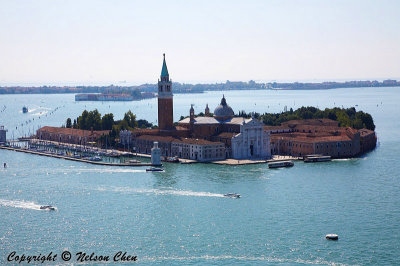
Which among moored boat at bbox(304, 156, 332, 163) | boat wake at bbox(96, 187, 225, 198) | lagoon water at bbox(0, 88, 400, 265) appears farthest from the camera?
moored boat at bbox(304, 156, 332, 163)

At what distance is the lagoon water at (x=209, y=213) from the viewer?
87.6 feet

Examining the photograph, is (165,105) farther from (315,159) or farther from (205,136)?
(315,159)

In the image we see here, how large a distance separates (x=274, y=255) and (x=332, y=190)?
13.1 meters

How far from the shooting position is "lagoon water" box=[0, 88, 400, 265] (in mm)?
26703

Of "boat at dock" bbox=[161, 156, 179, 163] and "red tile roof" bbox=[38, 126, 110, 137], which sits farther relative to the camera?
"red tile roof" bbox=[38, 126, 110, 137]

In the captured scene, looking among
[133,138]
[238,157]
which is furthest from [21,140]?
[238,157]

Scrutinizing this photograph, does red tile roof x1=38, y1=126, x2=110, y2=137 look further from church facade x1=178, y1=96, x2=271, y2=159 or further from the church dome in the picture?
the church dome

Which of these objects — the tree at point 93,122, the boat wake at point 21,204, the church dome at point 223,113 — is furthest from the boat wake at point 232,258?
the tree at point 93,122

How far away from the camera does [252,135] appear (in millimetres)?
54500

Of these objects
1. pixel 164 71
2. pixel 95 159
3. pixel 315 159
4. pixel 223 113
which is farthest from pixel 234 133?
pixel 95 159

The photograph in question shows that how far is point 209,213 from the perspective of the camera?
32.9m

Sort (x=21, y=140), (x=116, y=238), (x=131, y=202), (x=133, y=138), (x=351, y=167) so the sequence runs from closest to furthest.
→ (x=116, y=238), (x=131, y=202), (x=351, y=167), (x=133, y=138), (x=21, y=140)

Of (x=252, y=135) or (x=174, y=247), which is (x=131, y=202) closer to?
Answer: (x=174, y=247)

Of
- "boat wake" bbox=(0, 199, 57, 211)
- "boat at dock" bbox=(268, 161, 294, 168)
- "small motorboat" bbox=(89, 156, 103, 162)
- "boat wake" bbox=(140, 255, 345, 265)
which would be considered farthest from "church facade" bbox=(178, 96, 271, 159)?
"boat wake" bbox=(140, 255, 345, 265)
